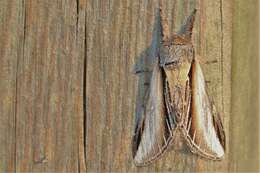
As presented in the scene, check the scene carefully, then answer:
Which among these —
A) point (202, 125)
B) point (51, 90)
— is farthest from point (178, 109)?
point (51, 90)

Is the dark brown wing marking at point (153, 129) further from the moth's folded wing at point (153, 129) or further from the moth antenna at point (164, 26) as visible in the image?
the moth antenna at point (164, 26)

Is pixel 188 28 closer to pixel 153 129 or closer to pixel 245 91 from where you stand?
pixel 245 91

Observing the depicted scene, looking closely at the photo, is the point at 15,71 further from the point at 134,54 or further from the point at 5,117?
the point at 134,54

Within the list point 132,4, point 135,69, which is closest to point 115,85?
point 135,69

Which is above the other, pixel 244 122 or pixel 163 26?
pixel 163 26

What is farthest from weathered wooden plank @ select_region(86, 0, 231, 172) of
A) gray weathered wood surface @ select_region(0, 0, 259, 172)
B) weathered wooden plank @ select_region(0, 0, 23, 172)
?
weathered wooden plank @ select_region(0, 0, 23, 172)


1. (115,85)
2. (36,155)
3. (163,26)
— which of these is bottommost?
(36,155)
